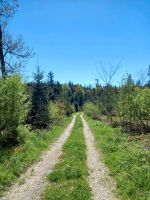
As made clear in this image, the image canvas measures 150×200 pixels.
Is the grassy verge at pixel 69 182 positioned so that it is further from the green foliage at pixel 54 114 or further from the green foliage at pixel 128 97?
the green foliage at pixel 54 114

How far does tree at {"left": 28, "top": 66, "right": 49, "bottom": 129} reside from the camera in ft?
126

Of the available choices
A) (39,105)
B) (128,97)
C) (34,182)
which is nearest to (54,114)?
(39,105)

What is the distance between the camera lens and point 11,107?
2011 centimetres

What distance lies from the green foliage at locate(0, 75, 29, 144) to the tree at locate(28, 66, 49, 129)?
629 inches

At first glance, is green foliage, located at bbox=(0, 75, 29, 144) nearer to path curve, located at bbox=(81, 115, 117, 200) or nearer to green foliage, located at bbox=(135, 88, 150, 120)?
path curve, located at bbox=(81, 115, 117, 200)

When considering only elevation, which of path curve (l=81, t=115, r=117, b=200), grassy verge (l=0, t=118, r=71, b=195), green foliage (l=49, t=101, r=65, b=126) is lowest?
path curve (l=81, t=115, r=117, b=200)

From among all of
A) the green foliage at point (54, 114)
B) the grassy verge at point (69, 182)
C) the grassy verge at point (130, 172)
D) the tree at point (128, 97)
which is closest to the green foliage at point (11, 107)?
the grassy verge at point (69, 182)

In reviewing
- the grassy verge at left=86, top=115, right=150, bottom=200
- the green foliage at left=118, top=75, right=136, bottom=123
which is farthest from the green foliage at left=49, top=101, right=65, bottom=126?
the grassy verge at left=86, top=115, right=150, bottom=200

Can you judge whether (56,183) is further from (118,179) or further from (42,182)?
(118,179)

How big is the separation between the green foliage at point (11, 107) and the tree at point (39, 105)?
15974 mm

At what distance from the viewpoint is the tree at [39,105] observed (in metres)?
38.3

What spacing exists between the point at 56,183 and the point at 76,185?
3.48 feet

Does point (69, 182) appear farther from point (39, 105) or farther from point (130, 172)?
point (39, 105)

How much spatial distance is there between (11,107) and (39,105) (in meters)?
19.8
